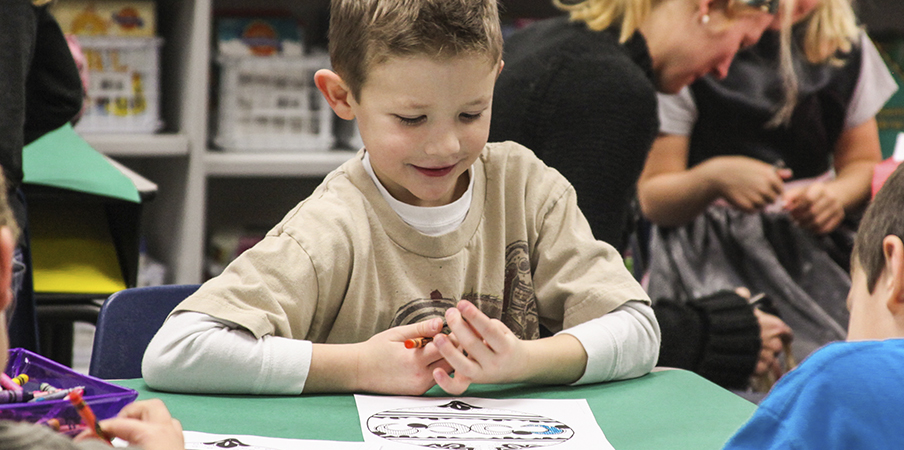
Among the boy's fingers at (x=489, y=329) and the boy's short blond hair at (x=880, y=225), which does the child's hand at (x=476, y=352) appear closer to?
the boy's fingers at (x=489, y=329)

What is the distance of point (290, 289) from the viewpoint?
865 millimetres

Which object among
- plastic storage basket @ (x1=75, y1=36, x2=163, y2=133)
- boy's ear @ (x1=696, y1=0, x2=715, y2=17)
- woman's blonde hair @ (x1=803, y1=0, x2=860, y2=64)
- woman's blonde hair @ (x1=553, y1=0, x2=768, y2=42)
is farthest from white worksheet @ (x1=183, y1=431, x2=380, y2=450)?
plastic storage basket @ (x1=75, y1=36, x2=163, y2=133)

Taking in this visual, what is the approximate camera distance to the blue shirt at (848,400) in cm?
50

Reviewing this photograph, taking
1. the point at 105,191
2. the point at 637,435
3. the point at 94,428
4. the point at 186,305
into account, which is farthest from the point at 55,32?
the point at 637,435

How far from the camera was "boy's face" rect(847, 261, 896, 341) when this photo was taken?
2.10 feet

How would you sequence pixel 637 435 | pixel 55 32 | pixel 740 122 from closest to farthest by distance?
1. pixel 637 435
2. pixel 55 32
3. pixel 740 122

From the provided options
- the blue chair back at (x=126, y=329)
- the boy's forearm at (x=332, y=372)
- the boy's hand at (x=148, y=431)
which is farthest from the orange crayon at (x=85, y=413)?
the blue chair back at (x=126, y=329)

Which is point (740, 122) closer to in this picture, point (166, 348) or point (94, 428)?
point (166, 348)

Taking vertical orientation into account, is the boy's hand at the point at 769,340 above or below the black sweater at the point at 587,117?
below

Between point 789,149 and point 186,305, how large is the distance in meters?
1.35

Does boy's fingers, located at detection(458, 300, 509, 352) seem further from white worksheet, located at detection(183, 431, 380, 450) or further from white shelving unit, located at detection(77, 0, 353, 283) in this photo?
white shelving unit, located at detection(77, 0, 353, 283)

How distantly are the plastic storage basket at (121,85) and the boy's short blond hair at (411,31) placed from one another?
1.32 metres

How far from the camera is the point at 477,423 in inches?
29.1

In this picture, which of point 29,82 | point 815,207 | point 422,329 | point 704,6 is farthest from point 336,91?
point 815,207
